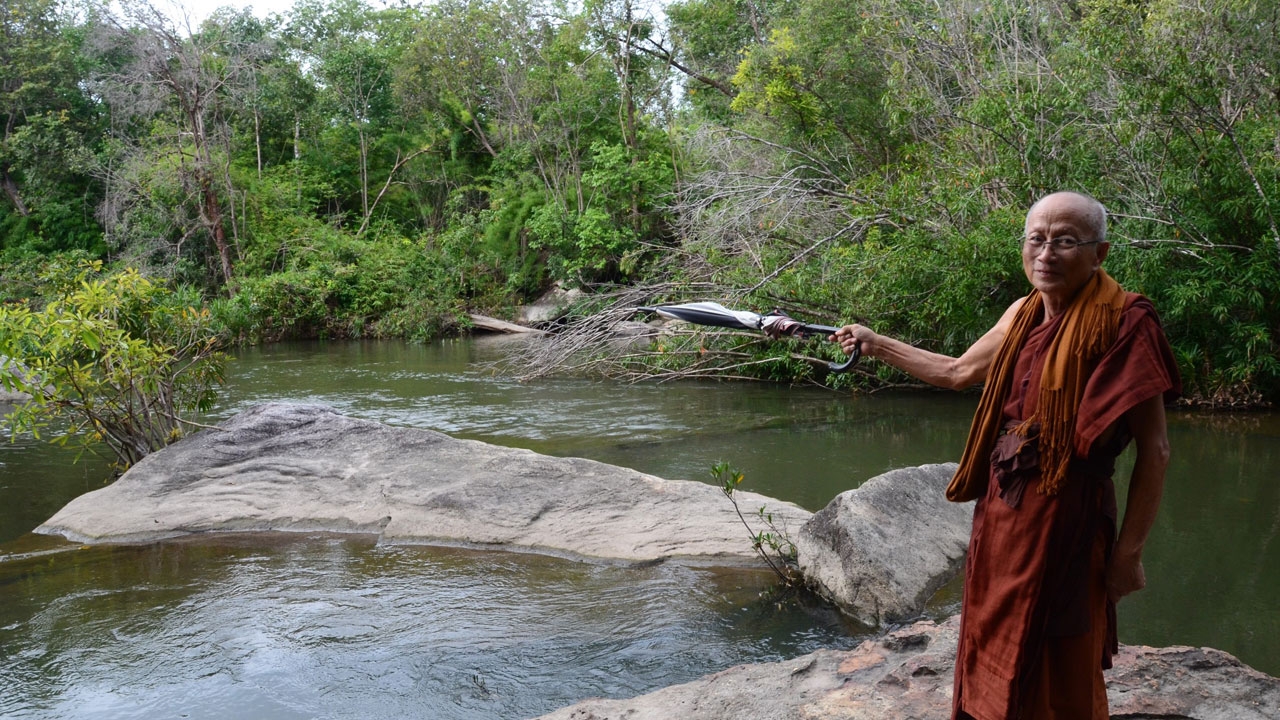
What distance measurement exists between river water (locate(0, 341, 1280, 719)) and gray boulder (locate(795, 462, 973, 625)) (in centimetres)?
15

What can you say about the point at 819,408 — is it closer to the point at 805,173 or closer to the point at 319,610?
the point at 805,173

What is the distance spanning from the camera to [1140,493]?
2232mm

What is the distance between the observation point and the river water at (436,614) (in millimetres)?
3887

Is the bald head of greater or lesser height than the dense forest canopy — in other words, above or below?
below

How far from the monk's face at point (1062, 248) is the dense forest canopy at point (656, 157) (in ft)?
23.8

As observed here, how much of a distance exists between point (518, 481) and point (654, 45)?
1538 cm

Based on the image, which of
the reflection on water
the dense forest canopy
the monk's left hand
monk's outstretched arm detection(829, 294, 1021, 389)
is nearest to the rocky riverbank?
the reflection on water

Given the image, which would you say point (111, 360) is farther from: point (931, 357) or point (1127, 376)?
point (1127, 376)

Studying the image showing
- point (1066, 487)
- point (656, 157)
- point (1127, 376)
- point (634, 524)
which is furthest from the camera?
point (656, 157)

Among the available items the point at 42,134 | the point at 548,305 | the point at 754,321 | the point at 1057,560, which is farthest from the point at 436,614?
the point at 42,134

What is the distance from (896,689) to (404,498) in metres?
3.84

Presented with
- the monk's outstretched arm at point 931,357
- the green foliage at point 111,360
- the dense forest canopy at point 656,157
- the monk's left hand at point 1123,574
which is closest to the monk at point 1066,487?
the monk's left hand at point 1123,574

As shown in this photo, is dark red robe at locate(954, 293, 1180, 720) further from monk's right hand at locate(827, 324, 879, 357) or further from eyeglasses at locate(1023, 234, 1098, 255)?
monk's right hand at locate(827, 324, 879, 357)

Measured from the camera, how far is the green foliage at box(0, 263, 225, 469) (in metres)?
6.42
